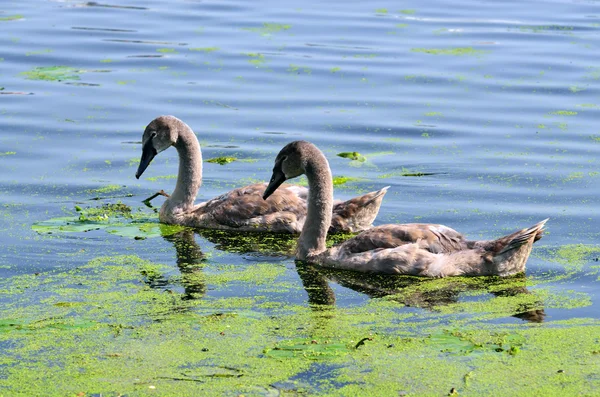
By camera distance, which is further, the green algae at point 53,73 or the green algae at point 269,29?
the green algae at point 269,29

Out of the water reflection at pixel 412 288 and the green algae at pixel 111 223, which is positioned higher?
the water reflection at pixel 412 288

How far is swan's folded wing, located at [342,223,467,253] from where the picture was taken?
9.50 meters

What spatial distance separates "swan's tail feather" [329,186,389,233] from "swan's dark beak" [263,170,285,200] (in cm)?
61

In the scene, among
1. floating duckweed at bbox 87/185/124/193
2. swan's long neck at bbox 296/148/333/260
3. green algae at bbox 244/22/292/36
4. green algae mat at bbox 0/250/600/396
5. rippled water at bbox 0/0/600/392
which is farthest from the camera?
green algae at bbox 244/22/292/36

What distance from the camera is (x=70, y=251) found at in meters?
10.2

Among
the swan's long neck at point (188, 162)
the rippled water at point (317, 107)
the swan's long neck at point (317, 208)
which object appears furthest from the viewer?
the swan's long neck at point (188, 162)

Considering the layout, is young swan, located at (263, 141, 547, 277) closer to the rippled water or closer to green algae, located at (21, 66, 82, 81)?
the rippled water

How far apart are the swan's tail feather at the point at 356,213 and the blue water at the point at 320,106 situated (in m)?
0.47

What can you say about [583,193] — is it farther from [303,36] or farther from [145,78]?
[303,36]

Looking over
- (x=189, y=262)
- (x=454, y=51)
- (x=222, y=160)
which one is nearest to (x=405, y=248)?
(x=189, y=262)

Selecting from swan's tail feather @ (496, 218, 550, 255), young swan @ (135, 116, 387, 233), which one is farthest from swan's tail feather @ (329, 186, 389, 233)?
swan's tail feather @ (496, 218, 550, 255)

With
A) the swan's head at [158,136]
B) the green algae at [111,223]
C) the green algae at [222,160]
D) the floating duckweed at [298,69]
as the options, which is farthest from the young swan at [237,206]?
the floating duckweed at [298,69]

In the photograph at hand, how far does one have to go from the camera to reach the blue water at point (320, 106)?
1128 cm

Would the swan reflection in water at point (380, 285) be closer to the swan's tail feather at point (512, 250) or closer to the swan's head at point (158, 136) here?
the swan's tail feather at point (512, 250)
